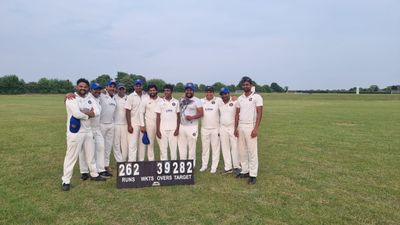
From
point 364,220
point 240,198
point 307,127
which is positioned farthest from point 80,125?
point 307,127

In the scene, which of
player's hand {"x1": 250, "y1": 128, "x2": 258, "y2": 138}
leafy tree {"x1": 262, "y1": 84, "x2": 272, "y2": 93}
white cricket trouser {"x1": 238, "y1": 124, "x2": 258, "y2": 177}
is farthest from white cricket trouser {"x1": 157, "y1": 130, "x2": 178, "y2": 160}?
leafy tree {"x1": 262, "y1": 84, "x2": 272, "y2": 93}

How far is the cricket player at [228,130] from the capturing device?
7668 mm

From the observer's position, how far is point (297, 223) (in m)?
4.99

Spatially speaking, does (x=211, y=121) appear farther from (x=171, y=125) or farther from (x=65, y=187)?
(x=65, y=187)

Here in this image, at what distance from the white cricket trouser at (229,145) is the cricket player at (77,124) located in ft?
9.29

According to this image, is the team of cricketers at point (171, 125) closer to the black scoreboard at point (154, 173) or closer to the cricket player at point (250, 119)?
the cricket player at point (250, 119)

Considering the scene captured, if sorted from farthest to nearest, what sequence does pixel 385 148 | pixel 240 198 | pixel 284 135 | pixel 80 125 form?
pixel 284 135, pixel 385 148, pixel 80 125, pixel 240 198

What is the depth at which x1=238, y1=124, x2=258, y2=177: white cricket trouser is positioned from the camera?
23.3 ft

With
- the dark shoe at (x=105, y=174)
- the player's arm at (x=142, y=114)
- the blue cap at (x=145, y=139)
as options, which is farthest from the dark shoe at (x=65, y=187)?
the player's arm at (x=142, y=114)

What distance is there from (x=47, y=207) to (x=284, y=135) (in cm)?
1061

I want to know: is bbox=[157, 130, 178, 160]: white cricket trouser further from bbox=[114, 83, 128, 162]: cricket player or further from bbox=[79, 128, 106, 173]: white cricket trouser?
bbox=[79, 128, 106, 173]: white cricket trouser

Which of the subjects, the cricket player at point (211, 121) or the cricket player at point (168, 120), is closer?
the cricket player at point (168, 120)

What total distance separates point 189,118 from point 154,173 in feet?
4.95

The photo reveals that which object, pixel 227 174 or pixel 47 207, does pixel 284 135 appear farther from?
pixel 47 207
